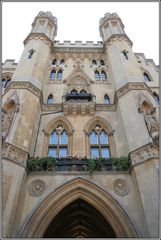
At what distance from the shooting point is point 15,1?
9906 mm

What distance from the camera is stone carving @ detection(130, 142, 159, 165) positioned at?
8602 mm

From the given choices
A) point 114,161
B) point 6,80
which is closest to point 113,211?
point 114,161

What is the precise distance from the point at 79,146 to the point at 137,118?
3326 millimetres

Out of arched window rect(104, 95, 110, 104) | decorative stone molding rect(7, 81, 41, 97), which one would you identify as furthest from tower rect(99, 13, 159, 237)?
decorative stone molding rect(7, 81, 41, 97)

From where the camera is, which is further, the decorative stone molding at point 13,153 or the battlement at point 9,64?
the battlement at point 9,64

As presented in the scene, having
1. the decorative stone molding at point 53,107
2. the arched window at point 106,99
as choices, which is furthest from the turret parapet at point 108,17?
the decorative stone molding at point 53,107

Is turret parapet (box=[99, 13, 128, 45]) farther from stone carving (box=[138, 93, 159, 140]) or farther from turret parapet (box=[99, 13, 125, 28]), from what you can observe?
stone carving (box=[138, 93, 159, 140])

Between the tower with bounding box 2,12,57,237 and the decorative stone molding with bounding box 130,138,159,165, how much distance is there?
4777 mm

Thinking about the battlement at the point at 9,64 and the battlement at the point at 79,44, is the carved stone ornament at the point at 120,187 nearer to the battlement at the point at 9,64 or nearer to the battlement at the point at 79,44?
the battlement at the point at 79,44

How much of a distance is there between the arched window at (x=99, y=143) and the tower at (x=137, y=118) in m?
1.25

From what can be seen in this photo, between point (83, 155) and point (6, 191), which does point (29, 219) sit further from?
point (83, 155)

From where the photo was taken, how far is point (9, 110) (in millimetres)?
10789

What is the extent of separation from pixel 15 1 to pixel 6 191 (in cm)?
872

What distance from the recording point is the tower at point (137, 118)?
7781 millimetres
